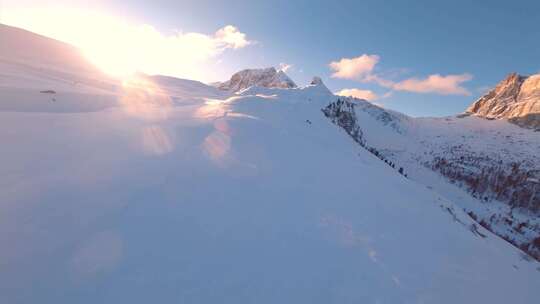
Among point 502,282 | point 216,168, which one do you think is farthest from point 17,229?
point 502,282

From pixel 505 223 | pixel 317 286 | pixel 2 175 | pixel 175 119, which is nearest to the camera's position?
pixel 317 286

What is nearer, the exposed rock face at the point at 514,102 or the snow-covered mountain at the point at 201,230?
the snow-covered mountain at the point at 201,230

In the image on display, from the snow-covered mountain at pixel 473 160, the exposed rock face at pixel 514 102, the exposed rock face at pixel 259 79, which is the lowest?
the snow-covered mountain at pixel 473 160

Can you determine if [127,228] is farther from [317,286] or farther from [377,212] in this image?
[377,212]

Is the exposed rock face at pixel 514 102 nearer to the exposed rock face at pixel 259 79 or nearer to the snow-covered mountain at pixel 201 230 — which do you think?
the exposed rock face at pixel 259 79

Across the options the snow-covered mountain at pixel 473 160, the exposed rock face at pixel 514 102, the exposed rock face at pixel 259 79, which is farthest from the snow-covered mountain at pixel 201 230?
the exposed rock face at pixel 514 102

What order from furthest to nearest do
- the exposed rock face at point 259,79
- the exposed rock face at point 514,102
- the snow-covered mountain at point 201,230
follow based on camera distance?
the exposed rock face at point 514,102, the exposed rock face at point 259,79, the snow-covered mountain at point 201,230

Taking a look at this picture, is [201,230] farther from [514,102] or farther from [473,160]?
[514,102]
